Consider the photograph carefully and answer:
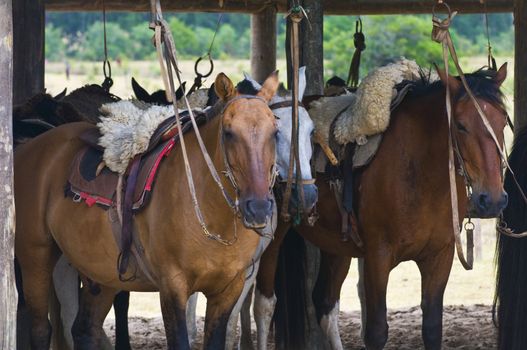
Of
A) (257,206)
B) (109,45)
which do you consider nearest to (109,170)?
(257,206)

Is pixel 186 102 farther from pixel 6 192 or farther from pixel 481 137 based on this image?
pixel 481 137

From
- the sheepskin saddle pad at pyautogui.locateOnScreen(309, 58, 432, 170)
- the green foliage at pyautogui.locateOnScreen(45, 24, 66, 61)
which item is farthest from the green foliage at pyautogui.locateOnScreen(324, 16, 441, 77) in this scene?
the sheepskin saddle pad at pyautogui.locateOnScreen(309, 58, 432, 170)

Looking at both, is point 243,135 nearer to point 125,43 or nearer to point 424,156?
point 424,156

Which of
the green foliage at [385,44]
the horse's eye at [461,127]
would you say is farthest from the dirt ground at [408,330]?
the green foliage at [385,44]

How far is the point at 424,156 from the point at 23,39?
11.0ft

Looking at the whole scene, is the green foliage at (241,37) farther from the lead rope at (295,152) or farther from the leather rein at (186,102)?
the leather rein at (186,102)

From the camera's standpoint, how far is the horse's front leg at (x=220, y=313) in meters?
5.86

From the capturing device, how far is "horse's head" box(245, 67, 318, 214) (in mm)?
5785

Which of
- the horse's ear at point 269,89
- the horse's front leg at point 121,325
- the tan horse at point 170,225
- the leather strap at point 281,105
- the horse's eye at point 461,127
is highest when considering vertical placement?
the horse's ear at point 269,89

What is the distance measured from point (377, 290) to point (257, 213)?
1808 millimetres

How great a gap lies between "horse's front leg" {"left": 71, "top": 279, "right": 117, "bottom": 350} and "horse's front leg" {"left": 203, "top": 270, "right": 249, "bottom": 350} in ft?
3.59

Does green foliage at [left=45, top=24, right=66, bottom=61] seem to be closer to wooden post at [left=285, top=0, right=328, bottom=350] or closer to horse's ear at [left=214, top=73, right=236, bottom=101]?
wooden post at [left=285, top=0, right=328, bottom=350]

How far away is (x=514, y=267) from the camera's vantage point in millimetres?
6570

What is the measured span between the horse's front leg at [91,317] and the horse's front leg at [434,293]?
76.6 inches
